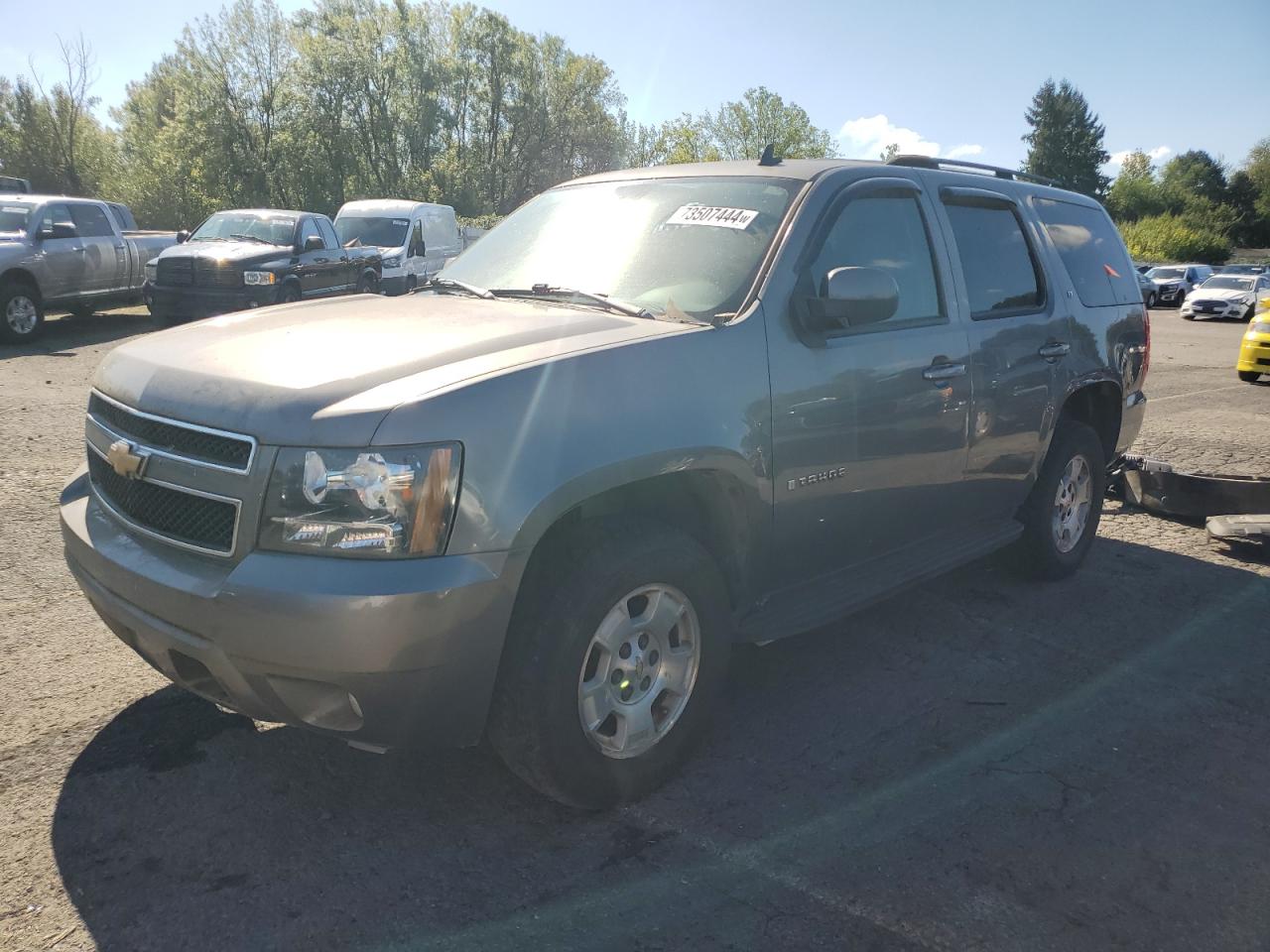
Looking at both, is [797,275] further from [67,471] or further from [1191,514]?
[67,471]

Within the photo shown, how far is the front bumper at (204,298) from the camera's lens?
1412 centimetres

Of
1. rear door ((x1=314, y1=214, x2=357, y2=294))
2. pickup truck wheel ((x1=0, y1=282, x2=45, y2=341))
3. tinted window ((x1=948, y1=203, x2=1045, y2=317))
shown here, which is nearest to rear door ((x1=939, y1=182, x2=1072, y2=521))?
tinted window ((x1=948, y1=203, x2=1045, y2=317))

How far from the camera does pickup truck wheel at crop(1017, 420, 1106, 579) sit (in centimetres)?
509

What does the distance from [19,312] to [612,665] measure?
14277 millimetres

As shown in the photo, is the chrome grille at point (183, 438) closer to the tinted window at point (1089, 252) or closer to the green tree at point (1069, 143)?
the tinted window at point (1089, 252)

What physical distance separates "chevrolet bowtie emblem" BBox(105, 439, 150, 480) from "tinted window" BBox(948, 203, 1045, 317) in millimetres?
3317

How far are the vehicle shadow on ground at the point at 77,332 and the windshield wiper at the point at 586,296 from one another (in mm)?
11606

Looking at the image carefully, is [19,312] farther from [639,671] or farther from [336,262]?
[639,671]

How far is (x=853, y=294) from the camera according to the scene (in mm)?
3361

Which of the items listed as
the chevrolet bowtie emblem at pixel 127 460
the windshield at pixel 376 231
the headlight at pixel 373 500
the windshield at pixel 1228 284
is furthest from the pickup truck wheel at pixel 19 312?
the windshield at pixel 1228 284

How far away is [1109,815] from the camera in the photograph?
10.3ft

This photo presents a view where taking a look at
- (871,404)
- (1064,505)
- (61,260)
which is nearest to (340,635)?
(871,404)

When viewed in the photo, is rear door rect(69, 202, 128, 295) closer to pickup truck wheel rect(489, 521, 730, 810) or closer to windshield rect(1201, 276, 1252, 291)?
pickup truck wheel rect(489, 521, 730, 810)

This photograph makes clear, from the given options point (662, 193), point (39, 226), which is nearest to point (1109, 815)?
point (662, 193)
